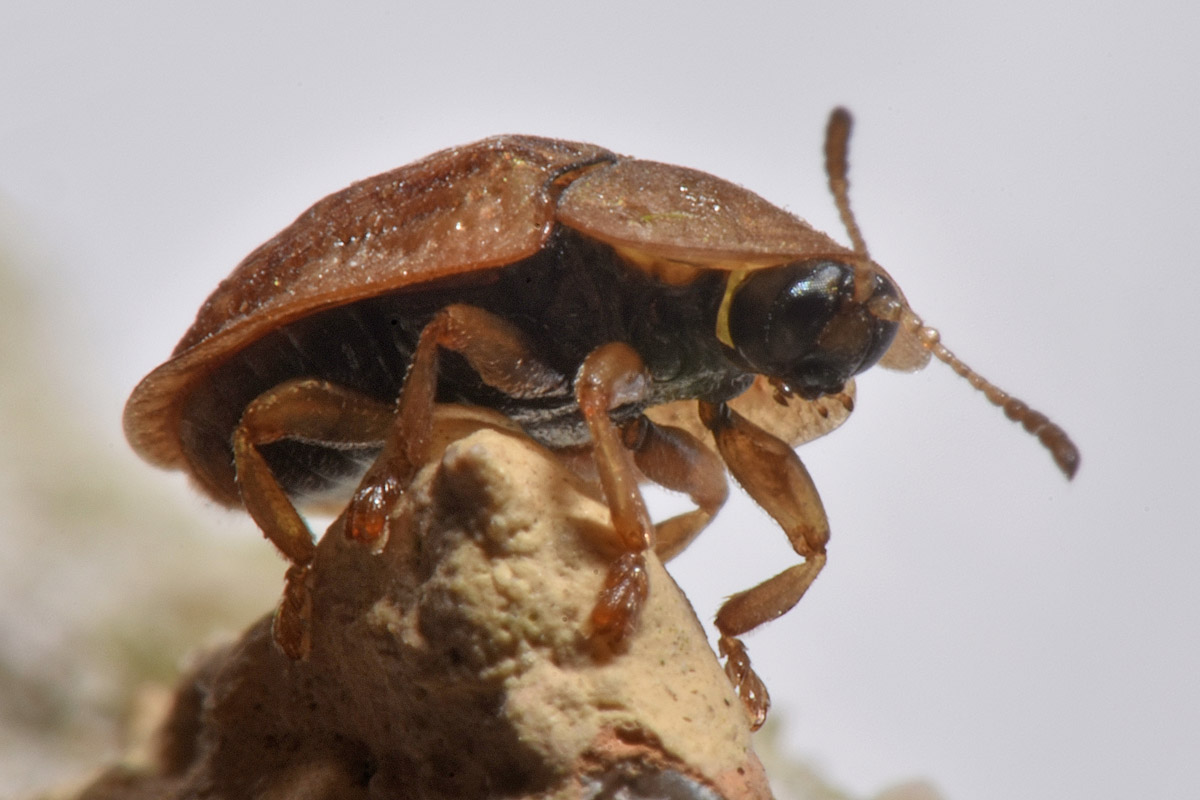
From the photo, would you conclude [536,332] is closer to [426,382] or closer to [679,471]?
[426,382]

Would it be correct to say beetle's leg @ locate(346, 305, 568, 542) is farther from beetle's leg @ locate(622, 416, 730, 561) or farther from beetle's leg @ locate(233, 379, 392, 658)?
beetle's leg @ locate(622, 416, 730, 561)

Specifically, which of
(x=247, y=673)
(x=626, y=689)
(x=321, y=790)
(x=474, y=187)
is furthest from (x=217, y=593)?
(x=626, y=689)

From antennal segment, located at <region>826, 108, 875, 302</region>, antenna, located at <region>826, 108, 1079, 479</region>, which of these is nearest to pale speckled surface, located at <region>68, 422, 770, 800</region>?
antenna, located at <region>826, 108, 1079, 479</region>

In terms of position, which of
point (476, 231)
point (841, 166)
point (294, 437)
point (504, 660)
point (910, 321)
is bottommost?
point (504, 660)

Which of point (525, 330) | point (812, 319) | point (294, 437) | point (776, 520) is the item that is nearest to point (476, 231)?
point (525, 330)

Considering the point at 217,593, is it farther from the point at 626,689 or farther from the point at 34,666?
the point at 626,689

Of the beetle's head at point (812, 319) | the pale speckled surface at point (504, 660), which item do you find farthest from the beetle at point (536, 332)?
the pale speckled surface at point (504, 660)
